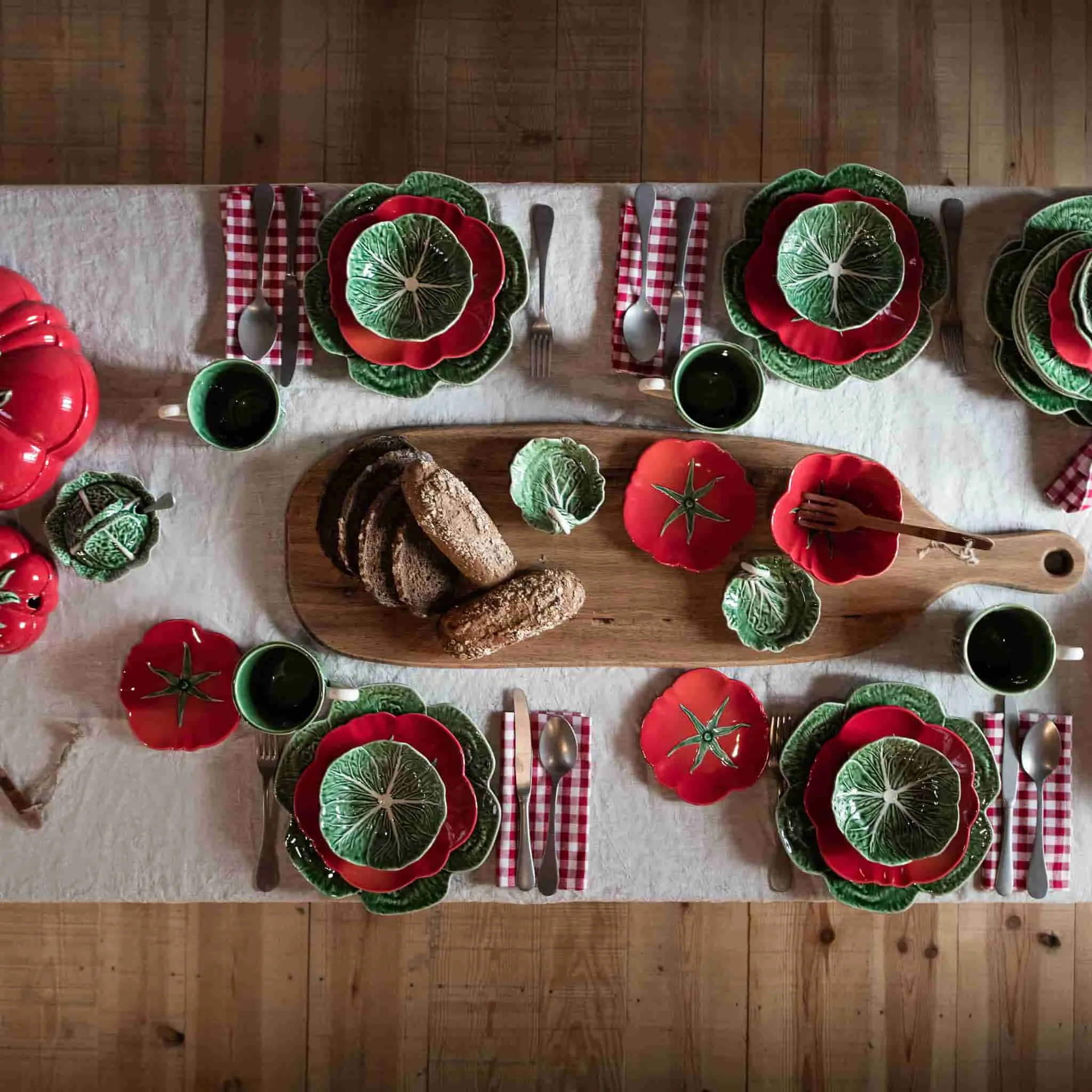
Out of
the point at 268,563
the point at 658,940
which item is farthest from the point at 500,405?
the point at 658,940

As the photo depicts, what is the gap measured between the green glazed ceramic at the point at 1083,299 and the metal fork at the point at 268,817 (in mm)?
1426

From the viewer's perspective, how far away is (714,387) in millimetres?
1495

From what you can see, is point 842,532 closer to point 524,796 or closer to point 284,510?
point 524,796

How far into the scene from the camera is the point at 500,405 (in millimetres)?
1515

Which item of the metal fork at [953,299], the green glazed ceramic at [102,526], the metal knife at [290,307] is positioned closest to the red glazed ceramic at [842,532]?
the metal fork at [953,299]

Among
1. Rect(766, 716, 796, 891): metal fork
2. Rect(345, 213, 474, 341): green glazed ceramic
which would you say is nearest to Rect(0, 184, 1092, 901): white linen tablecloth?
Rect(766, 716, 796, 891): metal fork

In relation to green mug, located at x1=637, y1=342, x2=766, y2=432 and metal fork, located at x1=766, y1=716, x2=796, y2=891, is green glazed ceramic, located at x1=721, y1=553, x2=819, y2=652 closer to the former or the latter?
metal fork, located at x1=766, y1=716, x2=796, y2=891

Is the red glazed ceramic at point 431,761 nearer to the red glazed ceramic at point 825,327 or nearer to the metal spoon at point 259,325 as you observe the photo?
the metal spoon at point 259,325

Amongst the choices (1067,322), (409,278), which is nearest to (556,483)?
(409,278)

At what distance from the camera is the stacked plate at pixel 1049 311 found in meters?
1.39

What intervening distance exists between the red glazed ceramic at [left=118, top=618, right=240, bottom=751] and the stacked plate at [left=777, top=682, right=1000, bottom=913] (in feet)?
3.07

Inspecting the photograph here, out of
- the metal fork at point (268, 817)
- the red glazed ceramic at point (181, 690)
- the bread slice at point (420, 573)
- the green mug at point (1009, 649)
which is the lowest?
the metal fork at point (268, 817)

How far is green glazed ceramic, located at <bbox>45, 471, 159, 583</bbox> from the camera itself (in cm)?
144

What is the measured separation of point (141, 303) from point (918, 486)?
1.36 meters
